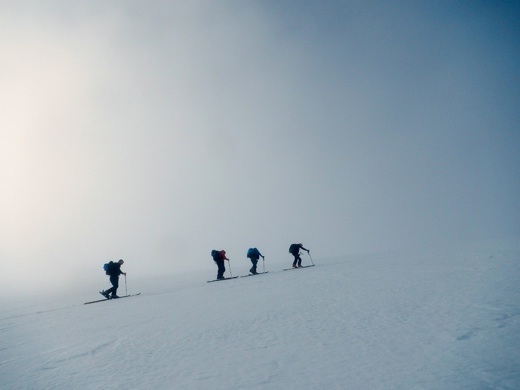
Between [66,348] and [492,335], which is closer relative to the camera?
[492,335]

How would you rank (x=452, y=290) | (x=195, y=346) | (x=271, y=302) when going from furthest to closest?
(x=271, y=302)
(x=452, y=290)
(x=195, y=346)

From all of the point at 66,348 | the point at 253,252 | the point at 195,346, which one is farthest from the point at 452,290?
the point at 253,252

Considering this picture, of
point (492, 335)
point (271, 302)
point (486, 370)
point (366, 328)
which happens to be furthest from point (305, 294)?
point (486, 370)

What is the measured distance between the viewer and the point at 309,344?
4863mm

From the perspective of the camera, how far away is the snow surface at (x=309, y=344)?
146 inches

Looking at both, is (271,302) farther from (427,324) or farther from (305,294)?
(427,324)

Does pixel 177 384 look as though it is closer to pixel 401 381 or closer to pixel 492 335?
pixel 401 381

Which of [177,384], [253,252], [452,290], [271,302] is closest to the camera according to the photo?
[177,384]

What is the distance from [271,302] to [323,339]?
338 cm

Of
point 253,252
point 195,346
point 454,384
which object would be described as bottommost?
point 454,384

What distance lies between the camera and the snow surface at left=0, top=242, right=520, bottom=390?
3699 mm

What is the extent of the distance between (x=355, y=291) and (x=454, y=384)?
505 cm

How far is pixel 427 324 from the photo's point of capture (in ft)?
16.8

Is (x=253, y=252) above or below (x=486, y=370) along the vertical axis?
above
